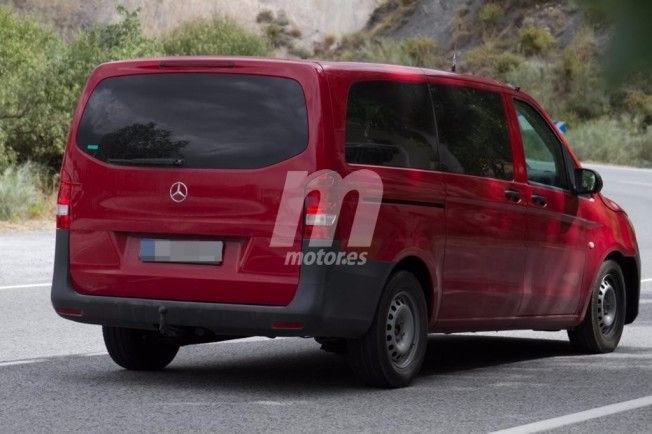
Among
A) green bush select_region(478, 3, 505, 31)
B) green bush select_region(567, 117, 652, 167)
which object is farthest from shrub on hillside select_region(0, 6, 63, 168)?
Result: green bush select_region(478, 3, 505, 31)

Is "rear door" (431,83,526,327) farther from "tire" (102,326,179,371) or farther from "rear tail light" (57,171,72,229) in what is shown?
"rear tail light" (57,171,72,229)

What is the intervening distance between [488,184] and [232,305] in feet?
6.58

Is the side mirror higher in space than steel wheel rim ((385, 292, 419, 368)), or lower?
higher

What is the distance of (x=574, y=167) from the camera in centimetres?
980

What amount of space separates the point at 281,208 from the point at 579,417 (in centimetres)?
180

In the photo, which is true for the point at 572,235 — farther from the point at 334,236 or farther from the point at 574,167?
the point at 334,236

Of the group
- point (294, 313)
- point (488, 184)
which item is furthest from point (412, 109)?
point (294, 313)

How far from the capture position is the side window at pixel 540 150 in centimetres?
943

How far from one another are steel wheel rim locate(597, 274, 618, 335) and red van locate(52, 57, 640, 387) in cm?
144

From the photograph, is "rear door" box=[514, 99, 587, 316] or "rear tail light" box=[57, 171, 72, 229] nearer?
"rear tail light" box=[57, 171, 72, 229]

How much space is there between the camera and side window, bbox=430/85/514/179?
27.9 feet

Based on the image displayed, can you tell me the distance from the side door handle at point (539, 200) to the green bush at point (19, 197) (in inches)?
532

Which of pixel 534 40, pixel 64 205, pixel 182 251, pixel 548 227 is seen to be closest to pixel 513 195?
pixel 548 227

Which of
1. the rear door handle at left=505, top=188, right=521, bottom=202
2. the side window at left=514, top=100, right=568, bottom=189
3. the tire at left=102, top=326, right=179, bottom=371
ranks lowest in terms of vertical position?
the tire at left=102, top=326, right=179, bottom=371
